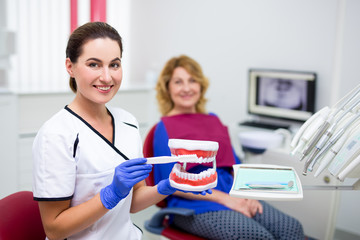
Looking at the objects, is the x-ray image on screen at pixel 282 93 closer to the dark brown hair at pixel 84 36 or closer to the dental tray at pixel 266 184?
the dental tray at pixel 266 184

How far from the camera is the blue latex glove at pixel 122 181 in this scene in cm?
110

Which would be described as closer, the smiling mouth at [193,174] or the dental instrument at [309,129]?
the smiling mouth at [193,174]

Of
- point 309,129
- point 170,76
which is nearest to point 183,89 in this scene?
point 170,76

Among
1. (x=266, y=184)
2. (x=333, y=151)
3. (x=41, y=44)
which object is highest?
(x=41, y=44)

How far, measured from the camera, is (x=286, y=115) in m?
2.90

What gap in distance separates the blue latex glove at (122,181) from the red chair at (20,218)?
11.6 inches

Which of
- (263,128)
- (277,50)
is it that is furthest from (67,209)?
(277,50)

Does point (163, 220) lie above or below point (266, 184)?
below

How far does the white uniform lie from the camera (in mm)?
1110

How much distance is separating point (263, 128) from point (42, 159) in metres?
2.02

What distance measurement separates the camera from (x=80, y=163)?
1159 mm

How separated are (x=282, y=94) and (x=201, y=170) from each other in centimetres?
134

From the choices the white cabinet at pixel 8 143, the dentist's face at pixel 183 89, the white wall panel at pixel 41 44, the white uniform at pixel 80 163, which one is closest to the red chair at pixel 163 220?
the dentist's face at pixel 183 89

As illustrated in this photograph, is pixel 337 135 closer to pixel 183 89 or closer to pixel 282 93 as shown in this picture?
pixel 183 89
